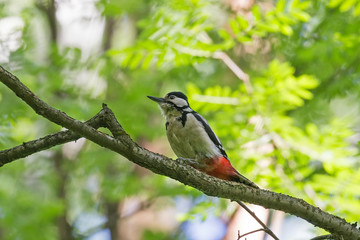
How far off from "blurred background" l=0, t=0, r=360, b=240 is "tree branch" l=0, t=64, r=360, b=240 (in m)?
1.70

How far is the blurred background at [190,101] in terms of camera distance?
550cm

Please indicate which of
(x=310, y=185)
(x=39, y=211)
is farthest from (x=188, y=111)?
(x=39, y=211)

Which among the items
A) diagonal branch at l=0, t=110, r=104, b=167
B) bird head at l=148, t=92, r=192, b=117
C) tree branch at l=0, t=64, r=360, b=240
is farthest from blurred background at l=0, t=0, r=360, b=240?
diagonal branch at l=0, t=110, r=104, b=167

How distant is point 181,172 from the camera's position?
10.1 feet

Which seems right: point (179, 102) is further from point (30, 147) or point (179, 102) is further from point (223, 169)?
point (30, 147)

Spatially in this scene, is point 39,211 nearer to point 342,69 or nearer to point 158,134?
point 158,134

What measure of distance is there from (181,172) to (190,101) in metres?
2.81

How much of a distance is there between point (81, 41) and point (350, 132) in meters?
8.58

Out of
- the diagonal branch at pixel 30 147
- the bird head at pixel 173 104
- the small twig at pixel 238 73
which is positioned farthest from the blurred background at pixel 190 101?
the diagonal branch at pixel 30 147

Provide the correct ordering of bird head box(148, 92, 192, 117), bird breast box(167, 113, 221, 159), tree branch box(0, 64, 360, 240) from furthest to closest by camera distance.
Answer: bird head box(148, 92, 192, 117)
bird breast box(167, 113, 221, 159)
tree branch box(0, 64, 360, 240)

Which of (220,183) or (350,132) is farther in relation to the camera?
(350,132)

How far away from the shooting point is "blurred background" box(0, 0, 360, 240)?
5.50 meters

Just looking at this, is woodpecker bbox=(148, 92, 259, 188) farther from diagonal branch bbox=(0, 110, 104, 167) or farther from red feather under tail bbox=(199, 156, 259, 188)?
diagonal branch bbox=(0, 110, 104, 167)

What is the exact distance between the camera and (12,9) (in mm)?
8242
